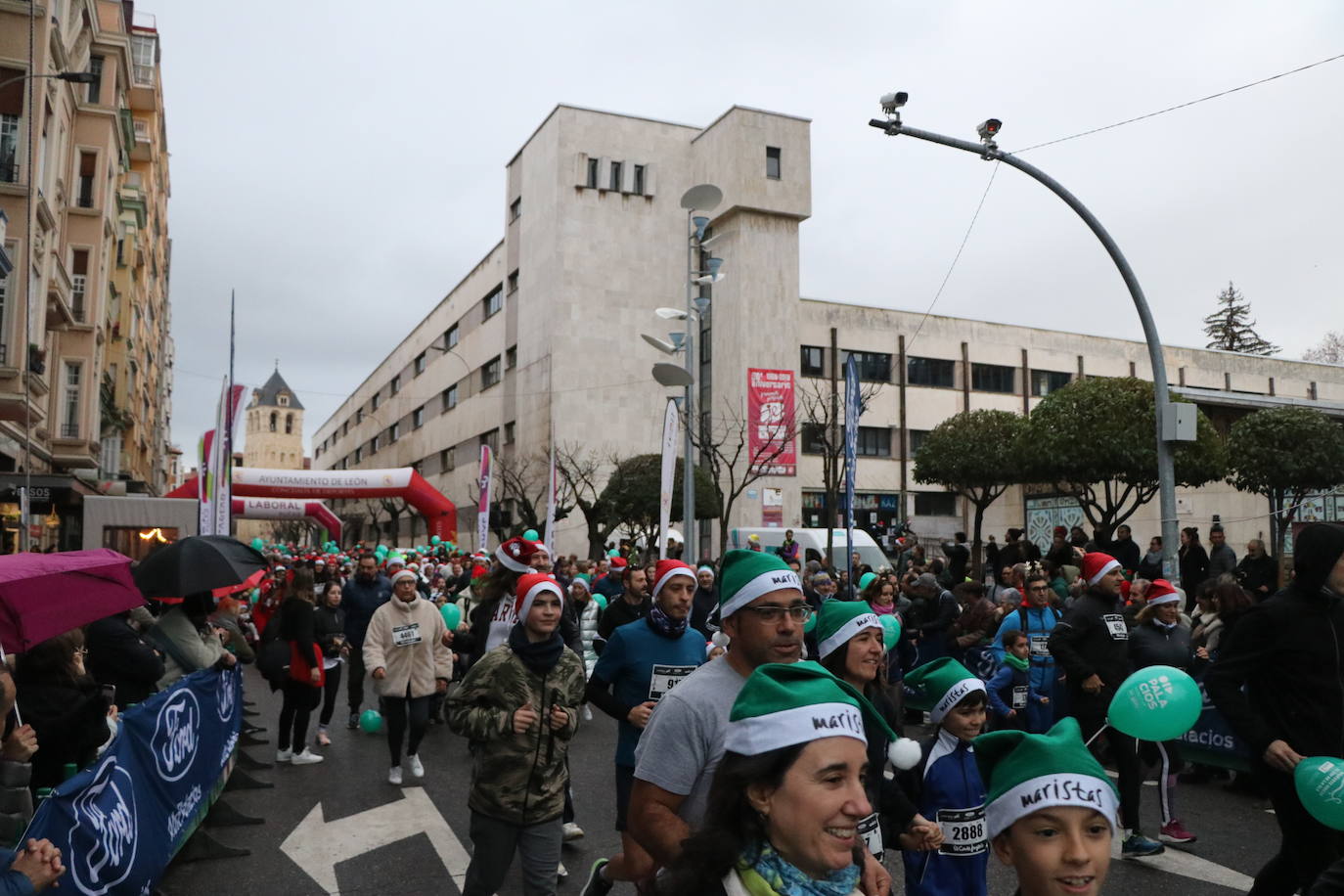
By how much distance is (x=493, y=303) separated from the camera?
57406 millimetres

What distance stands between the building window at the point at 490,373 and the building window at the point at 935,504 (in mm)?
22424

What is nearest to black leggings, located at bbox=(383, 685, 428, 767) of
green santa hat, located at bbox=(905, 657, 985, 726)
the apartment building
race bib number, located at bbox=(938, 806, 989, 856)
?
green santa hat, located at bbox=(905, 657, 985, 726)

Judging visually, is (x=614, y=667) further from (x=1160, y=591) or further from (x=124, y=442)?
(x=124, y=442)

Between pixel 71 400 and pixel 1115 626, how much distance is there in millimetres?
31670

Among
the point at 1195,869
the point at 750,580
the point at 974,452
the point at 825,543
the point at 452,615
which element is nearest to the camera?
the point at 750,580

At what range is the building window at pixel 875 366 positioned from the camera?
4975cm

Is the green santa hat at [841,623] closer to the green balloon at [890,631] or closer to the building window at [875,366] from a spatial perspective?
the green balloon at [890,631]

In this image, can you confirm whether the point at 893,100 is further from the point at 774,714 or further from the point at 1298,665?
the point at 774,714

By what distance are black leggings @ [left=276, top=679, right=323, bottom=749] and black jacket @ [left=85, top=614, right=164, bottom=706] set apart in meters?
2.65

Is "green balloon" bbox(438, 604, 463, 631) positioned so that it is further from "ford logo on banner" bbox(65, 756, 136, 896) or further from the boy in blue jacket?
the boy in blue jacket

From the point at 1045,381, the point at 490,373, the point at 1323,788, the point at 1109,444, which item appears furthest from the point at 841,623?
the point at 490,373

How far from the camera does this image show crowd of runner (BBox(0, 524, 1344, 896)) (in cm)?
210

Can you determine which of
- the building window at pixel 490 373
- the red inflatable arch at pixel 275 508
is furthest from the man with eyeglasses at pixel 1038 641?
the building window at pixel 490 373

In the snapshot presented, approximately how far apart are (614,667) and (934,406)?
47213 millimetres
